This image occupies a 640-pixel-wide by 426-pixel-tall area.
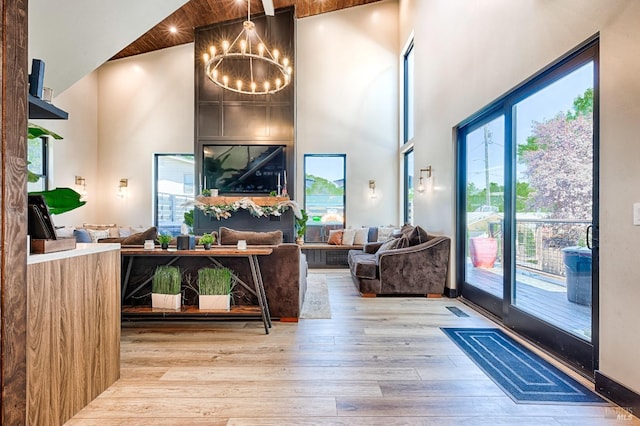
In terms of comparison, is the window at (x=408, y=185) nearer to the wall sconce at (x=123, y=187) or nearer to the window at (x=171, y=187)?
the window at (x=171, y=187)

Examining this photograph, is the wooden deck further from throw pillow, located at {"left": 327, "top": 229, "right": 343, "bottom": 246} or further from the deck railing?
throw pillow, located at {"left": 327, "top": 229, "right": 343, "bottom": 246}

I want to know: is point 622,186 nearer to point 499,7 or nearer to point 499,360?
point 499,360

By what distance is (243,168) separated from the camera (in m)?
6.87

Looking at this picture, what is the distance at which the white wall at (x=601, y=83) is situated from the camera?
6.15 ft

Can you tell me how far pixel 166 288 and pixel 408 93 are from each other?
21.3 feet

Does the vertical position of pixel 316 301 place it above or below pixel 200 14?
below

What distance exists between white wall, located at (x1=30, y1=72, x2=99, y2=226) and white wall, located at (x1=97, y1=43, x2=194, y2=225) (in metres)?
0.15

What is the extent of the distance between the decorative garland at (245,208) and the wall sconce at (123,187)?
2.64 metres

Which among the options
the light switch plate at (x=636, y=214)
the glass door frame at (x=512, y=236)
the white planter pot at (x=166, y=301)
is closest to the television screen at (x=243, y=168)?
the glass door frame at (x=512, y=236)

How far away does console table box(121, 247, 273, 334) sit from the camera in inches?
120

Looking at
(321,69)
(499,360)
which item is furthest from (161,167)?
(499,360)

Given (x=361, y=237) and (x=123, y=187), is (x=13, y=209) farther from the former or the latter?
(x=123, y=187)

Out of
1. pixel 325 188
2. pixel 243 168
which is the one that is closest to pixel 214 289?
pixel 243 168

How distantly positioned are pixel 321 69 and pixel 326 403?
24.0 ft
